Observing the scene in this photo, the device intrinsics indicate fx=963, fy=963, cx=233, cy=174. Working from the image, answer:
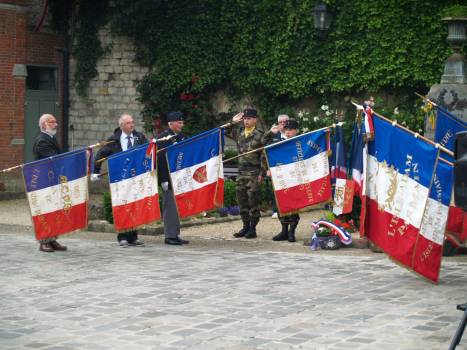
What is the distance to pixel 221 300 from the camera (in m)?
9.40

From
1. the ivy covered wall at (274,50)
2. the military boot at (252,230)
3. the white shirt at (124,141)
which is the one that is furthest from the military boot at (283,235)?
the ivy covered wall at (274,50)

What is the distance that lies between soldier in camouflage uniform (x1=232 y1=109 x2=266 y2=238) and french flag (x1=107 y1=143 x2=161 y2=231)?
1594mm

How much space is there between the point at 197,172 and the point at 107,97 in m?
10.2

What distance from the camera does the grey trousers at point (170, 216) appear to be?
14117mm

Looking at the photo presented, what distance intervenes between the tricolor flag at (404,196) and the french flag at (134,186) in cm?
396

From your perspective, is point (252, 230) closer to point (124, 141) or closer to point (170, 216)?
point (170, 216)

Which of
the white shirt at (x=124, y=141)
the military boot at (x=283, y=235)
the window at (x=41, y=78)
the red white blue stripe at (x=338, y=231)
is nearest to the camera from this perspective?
the red white blue stripe at (x=338, y=231)

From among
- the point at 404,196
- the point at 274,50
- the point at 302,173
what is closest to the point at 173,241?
the point at 302,173

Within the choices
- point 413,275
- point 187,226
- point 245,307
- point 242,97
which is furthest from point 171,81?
point 245,307

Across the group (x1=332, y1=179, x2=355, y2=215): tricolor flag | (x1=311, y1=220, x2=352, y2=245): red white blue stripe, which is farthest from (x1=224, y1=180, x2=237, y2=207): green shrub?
(x1=332, y1=179, x2=355, y2=215): tricolor flag

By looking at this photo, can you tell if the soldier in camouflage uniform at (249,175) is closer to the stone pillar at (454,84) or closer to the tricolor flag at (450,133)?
the stone pillar at (454,84)

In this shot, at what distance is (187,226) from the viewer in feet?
53.4

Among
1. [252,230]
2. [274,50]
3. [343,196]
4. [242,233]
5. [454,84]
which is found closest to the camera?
[343,196]

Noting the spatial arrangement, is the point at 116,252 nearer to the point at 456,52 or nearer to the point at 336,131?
the point at 336,131
